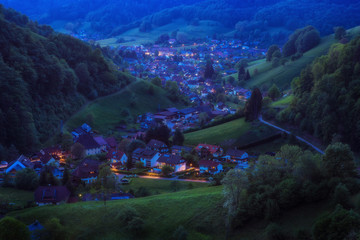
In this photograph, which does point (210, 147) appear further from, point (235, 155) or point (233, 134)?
point (233, 134)

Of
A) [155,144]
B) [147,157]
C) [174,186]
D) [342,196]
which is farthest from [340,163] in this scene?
[155,144]

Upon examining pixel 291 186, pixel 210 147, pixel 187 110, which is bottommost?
pixel 291 186

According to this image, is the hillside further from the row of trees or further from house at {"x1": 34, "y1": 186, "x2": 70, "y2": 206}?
house at {"x1": 34, "y1": 186, "x2": 70, "y2": 206}

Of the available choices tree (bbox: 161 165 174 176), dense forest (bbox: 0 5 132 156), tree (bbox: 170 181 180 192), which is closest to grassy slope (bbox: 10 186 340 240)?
tree (bbox: 170 181 180 192)

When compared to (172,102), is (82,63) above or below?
above

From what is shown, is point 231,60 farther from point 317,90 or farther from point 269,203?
point 269,203

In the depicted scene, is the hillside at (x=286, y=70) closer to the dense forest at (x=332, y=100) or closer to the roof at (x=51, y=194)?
the dense forest at (x=332, y=100)

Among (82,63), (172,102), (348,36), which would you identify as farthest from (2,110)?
(348,36)

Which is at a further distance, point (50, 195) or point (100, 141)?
point (100, 141)
